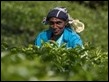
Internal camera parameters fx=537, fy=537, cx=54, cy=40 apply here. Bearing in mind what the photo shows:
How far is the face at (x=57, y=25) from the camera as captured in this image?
6352 millimetres

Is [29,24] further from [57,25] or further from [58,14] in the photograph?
[57,25]

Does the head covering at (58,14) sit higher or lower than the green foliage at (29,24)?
higher

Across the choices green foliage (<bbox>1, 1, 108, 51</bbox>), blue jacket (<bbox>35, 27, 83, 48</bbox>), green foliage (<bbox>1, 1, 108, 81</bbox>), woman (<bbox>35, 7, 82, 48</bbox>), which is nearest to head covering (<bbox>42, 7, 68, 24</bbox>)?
woman (<bbox>35, 7, 82, 48</bbox>)

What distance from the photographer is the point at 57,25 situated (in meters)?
6.37

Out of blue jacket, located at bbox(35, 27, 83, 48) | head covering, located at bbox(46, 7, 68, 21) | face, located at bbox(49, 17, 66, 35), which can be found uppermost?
head covering, located at bbox(46, 7, 68, 21)

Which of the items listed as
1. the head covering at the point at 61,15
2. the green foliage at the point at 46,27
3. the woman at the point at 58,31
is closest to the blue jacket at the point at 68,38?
the woman at the point at 58,31

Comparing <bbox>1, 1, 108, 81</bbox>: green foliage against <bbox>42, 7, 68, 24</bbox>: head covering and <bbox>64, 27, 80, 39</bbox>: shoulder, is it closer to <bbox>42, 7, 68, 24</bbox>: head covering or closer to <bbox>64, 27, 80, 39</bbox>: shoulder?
<bbox>64, 27, 80, 39</bbox>: shoulder

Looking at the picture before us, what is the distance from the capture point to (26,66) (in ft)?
7.06

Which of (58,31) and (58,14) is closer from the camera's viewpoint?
(58,31)

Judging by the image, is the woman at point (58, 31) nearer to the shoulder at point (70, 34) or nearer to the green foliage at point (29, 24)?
the shoulder at point (70, 34)

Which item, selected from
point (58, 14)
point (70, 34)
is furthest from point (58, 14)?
point (70, 34)

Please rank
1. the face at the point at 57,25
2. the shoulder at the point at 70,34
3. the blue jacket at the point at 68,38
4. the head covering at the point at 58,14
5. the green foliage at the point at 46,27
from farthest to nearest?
the head covering at the point at 58,14
the face at the point at 57,25
the shoulder at the point at 70,34
the blue jacket at the point at 68,38
the green foliage at the point at 46,27

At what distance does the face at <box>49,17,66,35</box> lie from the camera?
6.35 metres

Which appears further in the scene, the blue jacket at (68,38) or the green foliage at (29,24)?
the green foliage at (29,24)
